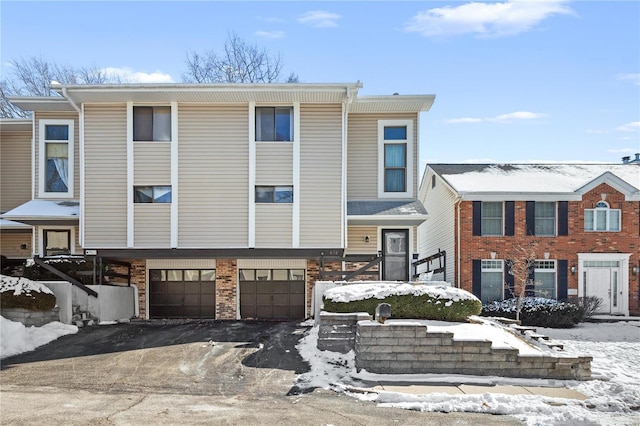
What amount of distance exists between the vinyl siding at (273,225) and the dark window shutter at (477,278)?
8550mm

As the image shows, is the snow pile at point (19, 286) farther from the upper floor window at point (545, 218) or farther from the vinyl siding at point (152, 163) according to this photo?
the upper floor window at point (545, 218)

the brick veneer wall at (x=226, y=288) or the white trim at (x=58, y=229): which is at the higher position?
the white trim at (x=58, y=229)

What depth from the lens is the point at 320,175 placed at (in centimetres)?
1742

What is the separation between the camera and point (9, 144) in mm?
20438

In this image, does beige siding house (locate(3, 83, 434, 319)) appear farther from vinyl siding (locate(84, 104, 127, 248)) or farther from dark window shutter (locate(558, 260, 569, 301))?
dark window shutter (locate(558, 260, 569, 301))

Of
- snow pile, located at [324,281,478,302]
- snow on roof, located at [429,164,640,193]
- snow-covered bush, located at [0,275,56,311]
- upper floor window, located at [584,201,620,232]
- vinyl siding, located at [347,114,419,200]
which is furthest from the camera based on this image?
snow on roof, located at [429,164,640,193]

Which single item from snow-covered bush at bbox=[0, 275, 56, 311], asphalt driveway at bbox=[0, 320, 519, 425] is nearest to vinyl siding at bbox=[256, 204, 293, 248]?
asphalt driveway at bbox=[0, 320, 519, 425]

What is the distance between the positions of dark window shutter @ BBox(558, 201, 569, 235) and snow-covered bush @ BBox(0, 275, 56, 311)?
59.8 ft

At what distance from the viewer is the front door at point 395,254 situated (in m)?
19.1

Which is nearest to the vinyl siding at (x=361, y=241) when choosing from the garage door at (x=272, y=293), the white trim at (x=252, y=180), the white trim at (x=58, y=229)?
the garage door at (x=272, y=293)

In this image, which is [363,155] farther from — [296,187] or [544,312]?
[544,312]

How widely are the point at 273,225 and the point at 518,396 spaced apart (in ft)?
32.7

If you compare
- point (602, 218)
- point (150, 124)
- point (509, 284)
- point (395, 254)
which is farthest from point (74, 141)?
point (602, 218)

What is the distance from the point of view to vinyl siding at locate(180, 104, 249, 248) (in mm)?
17406
